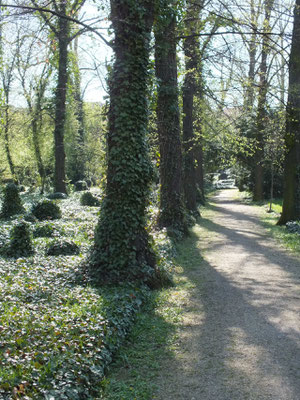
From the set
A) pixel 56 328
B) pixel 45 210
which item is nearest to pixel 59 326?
pixel 56 328

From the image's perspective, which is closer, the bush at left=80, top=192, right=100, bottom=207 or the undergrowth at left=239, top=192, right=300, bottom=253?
the undergrowth at left=239, top=192, right=300, bottom=253

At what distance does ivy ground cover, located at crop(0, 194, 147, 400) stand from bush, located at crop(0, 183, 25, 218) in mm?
7091

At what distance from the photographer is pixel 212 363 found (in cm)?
450

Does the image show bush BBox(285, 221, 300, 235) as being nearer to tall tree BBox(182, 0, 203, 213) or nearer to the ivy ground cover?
tall tree BBox(182, 0, 203, 213)

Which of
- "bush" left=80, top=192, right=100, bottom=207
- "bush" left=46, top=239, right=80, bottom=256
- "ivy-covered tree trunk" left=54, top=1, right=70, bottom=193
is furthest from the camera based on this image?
"ivy-covered tree trunk" left=54, top=1, right=70, bottom=193

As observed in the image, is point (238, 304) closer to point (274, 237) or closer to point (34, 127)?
point (274, 237)

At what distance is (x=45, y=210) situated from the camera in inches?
530

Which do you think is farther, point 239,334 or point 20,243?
point 20,243

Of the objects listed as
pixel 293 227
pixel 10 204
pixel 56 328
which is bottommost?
pixel 293 227

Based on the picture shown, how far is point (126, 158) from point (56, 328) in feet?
10.9

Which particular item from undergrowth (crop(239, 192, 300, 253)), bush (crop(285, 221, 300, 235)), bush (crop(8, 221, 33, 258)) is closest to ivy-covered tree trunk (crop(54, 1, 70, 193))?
undergrowth (crop(239, 192, 300, 253))

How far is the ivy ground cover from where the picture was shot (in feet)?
11.5

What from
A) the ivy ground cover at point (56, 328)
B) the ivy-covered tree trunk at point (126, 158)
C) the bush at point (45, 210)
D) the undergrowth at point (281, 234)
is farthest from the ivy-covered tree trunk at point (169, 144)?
the ivy ground cover at point (56, 328)

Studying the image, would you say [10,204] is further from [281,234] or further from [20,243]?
[281,234]
